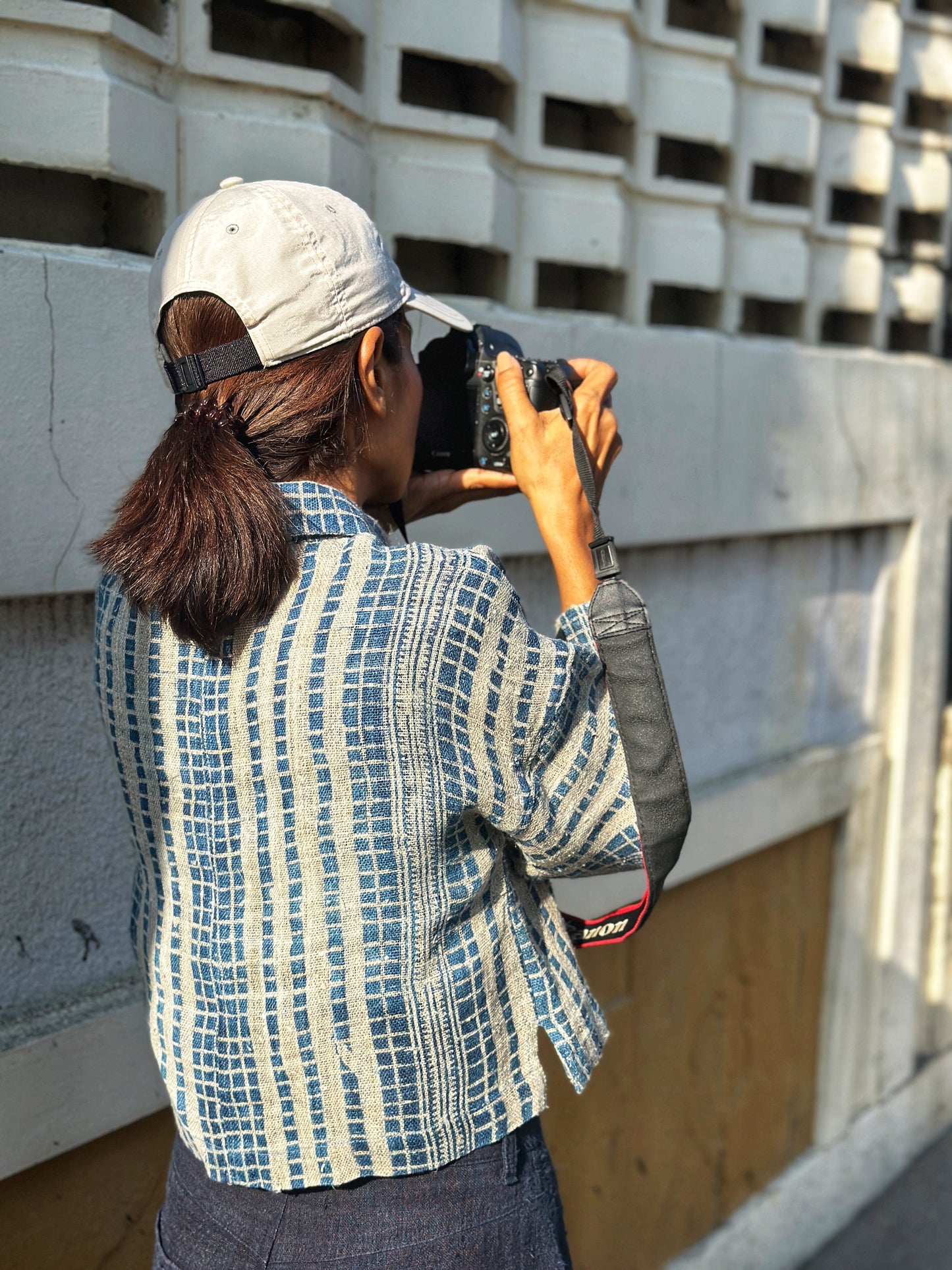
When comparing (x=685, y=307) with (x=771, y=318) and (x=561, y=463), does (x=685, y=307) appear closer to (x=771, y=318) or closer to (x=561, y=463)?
(x=771, y=318)

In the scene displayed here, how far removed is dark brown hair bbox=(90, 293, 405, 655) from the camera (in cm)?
101

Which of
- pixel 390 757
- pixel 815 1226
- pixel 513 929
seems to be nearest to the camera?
pixel 390 757

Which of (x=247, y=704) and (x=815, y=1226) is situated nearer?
(x=247, y=704)

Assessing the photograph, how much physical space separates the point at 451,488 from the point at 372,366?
0.85 feet

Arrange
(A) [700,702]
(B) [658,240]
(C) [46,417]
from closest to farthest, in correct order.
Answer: (C) [46,417] < (B) [658,240] < (A) [700,702]

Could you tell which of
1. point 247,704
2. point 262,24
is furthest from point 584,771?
point 262,24

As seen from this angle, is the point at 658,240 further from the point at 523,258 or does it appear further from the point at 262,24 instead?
the point at 262,24

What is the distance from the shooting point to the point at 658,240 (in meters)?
2.71

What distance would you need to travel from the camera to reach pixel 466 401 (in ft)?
4.32

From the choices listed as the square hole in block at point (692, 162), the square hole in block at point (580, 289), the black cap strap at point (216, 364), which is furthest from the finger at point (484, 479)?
the square hole in block at point (692, 162)

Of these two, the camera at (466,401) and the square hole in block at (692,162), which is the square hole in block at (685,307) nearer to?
the square hole in block at (692,162)

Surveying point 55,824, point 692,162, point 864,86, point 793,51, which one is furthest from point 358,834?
point 864,86

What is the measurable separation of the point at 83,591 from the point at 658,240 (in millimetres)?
1662

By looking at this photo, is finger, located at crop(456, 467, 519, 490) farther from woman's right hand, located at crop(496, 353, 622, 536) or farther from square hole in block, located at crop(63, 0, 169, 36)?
square hole in block, located at crop(63, 0, 169, 36)
